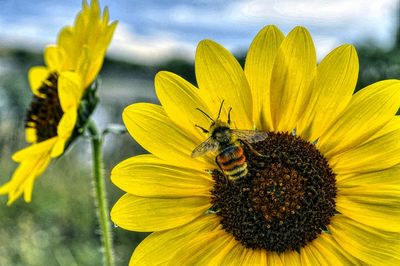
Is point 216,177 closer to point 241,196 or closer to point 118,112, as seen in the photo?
point 241,196

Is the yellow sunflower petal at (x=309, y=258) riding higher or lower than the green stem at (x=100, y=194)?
higher

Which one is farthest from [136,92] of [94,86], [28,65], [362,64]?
[94,86]

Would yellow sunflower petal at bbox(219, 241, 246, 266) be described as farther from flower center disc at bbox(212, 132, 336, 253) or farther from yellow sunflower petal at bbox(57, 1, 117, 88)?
yellow sunflower petal at bbox(57, 1, 117, 88)

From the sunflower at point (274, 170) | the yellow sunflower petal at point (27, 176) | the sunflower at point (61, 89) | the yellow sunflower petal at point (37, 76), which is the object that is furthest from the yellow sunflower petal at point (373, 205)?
the yellow sunflower petal at point (37, 76)

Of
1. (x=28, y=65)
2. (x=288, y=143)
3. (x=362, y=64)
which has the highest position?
(x=288, y=143)

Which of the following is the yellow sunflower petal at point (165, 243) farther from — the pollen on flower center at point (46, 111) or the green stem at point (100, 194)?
the pollen on flower center at point (46, 111)

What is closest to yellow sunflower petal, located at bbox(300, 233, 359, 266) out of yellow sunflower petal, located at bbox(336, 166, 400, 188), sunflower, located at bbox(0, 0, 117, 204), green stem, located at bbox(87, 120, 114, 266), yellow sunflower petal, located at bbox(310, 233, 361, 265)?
yellow sunflower petal, located at bbox(310, 233, 361, 265)
